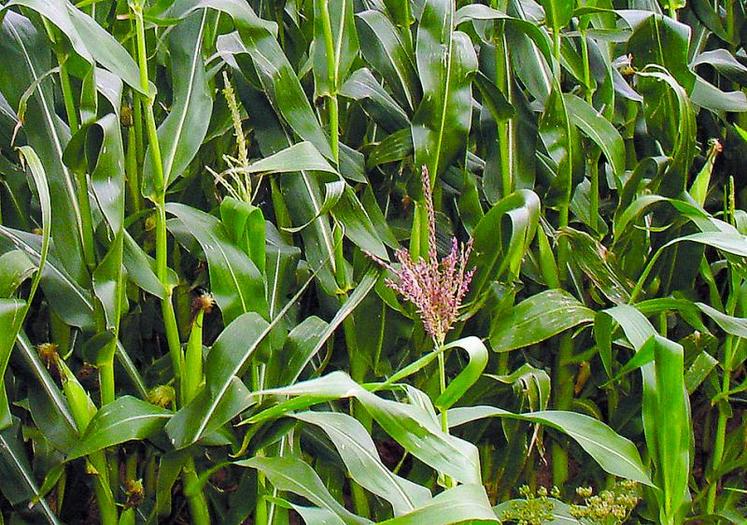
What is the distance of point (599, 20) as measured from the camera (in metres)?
1.20

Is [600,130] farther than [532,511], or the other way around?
[600,130]

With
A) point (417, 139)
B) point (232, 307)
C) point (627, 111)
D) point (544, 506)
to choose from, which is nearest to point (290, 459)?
point (232, 307)

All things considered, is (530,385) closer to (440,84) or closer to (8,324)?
(440,84)

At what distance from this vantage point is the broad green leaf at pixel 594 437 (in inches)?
32.3

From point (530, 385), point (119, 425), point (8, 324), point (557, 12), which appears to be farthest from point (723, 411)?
point (8, 324)

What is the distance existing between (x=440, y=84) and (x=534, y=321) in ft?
0.94

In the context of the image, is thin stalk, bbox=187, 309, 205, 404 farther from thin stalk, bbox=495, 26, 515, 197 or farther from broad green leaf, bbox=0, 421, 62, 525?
thin stalk, bbox=495, 26, 515, 197

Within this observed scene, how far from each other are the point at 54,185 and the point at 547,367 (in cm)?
67

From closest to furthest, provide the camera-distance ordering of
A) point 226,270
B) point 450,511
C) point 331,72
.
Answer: point 450,511
point 226,270
point 331,72

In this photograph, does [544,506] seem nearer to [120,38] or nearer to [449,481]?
[449,481]

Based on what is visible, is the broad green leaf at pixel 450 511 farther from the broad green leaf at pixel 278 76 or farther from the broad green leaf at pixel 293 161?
the broad green leaf at pixel 278 76

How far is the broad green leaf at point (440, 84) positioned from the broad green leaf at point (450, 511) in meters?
0.43

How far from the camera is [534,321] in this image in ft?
3.23

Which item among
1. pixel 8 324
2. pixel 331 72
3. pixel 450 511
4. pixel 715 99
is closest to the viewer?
pixel 450 511
